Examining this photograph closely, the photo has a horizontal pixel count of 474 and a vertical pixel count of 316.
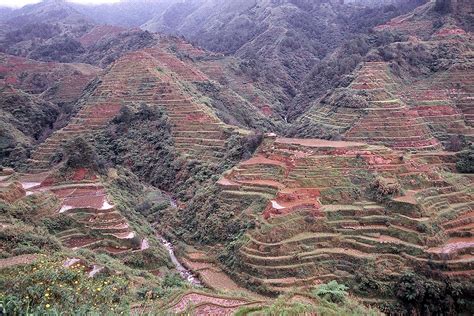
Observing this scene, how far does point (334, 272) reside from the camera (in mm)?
24156

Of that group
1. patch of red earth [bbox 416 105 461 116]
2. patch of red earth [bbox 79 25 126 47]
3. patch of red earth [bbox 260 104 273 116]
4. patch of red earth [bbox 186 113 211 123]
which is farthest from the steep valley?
patch of red earth [bbox 79 25 126 47]

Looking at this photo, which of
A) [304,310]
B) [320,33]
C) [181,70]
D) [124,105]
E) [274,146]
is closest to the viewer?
[304,310]

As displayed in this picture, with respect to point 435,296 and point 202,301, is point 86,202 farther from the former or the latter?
point 435,296

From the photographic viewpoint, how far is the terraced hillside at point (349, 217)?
23.9m

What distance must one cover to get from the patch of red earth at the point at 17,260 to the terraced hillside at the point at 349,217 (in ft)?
36.4

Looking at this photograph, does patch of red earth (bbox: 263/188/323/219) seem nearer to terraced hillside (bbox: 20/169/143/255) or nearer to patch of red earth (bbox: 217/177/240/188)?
patch of red earth (bbox: 217/177/240/188)

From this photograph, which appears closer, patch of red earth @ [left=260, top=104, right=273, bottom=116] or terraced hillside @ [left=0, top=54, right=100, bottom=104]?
terraced hillside @ [left=0, top=54, right=100, bottom=104]

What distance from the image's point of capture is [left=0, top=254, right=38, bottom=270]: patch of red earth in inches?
728

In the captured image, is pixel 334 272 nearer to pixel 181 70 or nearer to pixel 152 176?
pixel 152 176

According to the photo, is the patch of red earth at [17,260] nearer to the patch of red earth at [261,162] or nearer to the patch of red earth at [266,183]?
the patch of red earth at [266,183]

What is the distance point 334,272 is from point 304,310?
37.2ft

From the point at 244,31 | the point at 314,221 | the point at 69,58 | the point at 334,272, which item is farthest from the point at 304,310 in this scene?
the point at 244,31

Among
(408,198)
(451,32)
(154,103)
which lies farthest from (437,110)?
(154,103)

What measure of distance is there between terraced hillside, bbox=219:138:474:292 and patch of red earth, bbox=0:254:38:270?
1110 cm
